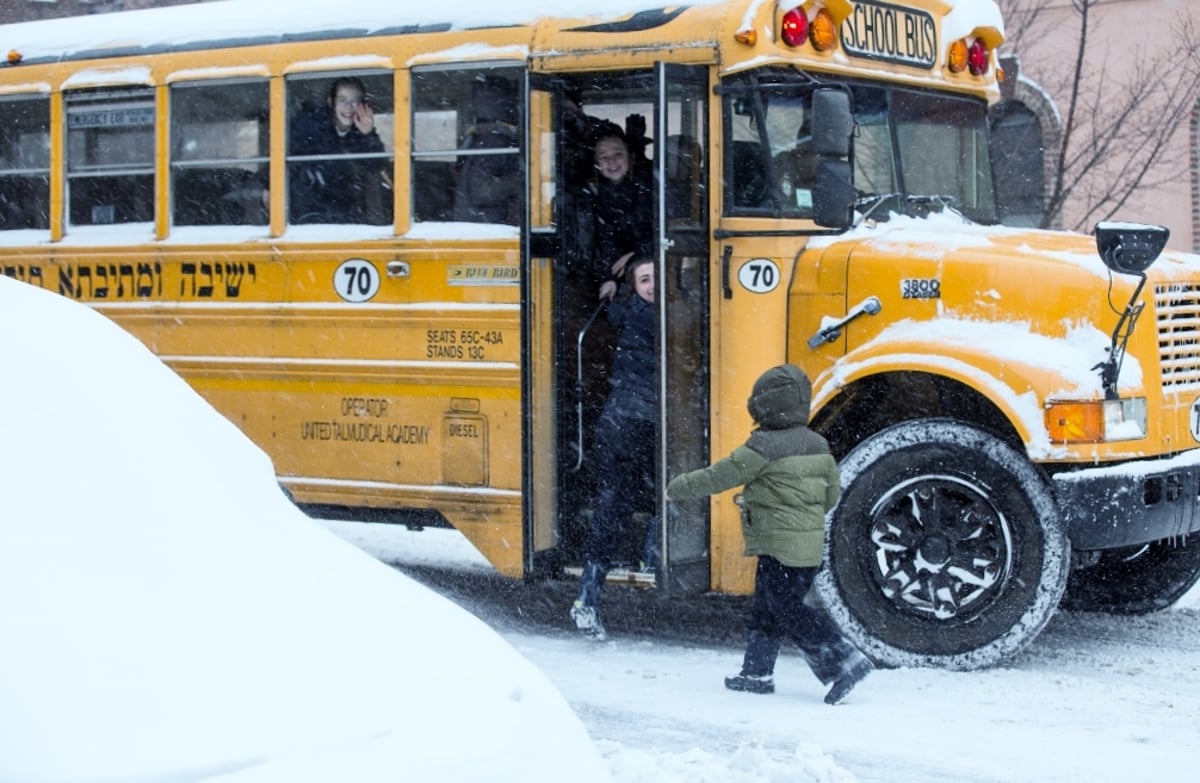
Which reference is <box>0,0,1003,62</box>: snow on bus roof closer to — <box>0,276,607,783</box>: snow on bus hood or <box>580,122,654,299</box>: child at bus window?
<box>580,122,654,299</box>: child at bus window

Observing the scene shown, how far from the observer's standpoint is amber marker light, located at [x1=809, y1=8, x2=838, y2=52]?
698cm

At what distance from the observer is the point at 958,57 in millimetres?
7691

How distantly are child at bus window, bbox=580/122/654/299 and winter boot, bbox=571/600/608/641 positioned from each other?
1.29 metres

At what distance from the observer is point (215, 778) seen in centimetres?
265

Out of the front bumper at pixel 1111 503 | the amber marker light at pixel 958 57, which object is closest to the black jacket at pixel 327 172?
the amber marker light at pixel 958 57

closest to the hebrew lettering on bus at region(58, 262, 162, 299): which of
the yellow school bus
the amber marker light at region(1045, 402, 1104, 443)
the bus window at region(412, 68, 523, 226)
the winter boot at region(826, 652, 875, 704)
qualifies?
the yellow school bus

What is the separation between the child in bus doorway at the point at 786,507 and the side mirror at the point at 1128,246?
1.17 m

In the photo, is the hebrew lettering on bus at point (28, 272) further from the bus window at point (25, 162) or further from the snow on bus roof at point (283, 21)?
the snow on bus roof at point (283, 21)

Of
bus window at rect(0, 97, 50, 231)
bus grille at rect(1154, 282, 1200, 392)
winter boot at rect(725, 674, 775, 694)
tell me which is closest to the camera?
winter boot at rect(725, 674, 775, 694)

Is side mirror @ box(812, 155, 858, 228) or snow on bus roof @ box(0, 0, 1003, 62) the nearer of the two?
side mirror @ box(812, 155, 858, 228)

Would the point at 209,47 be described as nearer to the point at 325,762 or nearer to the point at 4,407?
the point at 4,407

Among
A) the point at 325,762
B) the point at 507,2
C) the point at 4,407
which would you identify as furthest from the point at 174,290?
the point at 325,762

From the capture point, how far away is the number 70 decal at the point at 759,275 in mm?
6914

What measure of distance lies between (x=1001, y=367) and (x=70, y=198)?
4.45m
